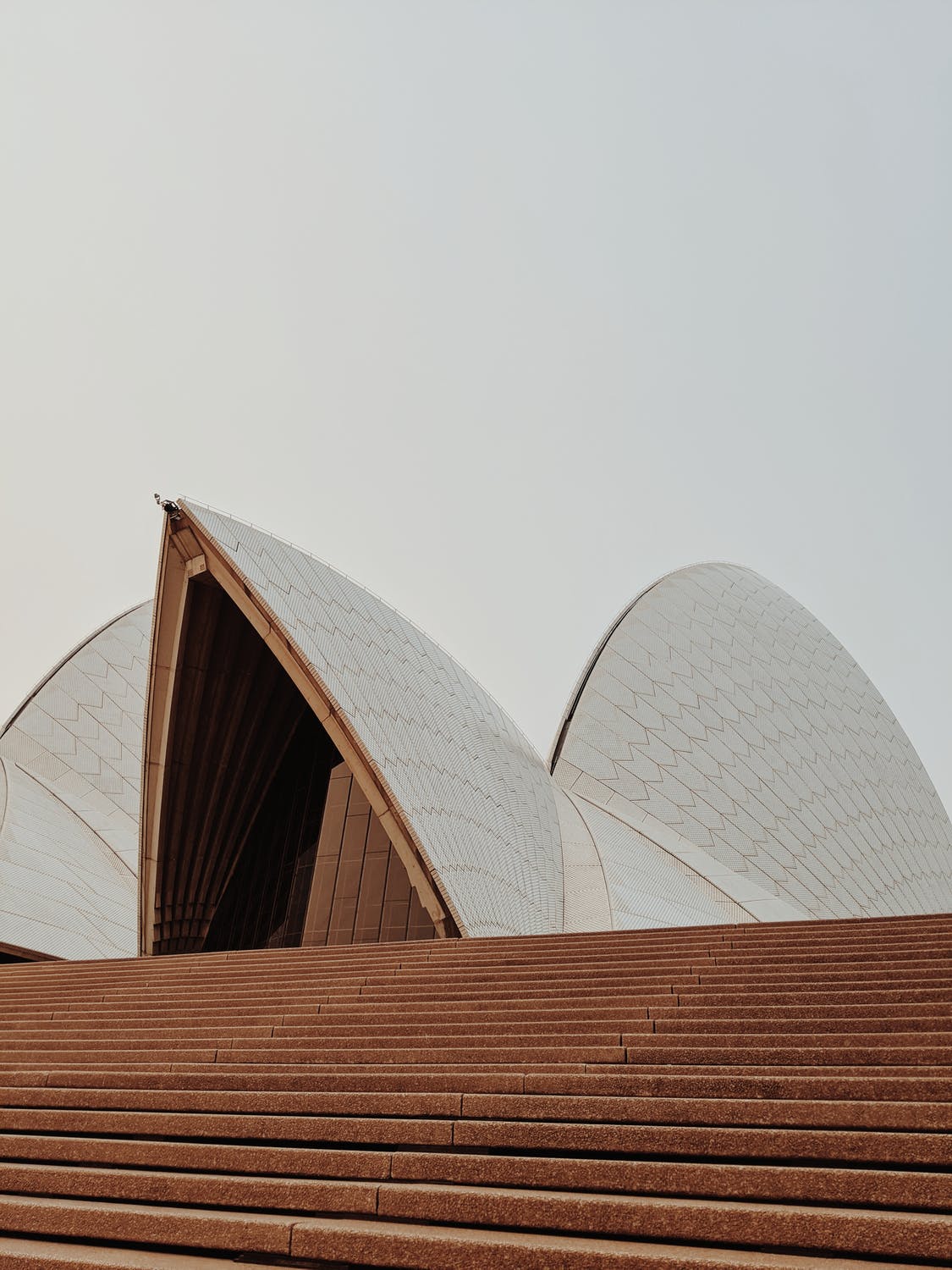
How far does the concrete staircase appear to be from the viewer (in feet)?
6.85

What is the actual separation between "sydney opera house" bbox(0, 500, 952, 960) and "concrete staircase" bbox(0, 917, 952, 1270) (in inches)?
238

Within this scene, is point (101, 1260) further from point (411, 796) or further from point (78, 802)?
point (78, 802)

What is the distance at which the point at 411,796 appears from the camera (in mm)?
11016

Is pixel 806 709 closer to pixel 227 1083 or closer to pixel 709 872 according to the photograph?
pixel 709 872

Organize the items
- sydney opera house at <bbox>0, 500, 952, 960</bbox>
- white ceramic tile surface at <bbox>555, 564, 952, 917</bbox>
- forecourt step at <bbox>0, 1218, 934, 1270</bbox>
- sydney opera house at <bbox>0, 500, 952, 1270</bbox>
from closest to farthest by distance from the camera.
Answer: forecourt step at <bbox>0, 1218, 934, 1270</bbox>
sydney opera house at <bbox>0, 500, 952, 1270</bbox>
sydney opera house at <bbox>0, 500, 952, 960</bbox>
white ceramic tile surface at <bbox>555, 564, 952, 917</bbox>

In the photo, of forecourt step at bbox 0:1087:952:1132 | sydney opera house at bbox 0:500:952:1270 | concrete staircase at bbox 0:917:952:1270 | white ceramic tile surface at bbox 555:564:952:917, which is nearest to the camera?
concrete staircase at bbox 0:917:952:1270

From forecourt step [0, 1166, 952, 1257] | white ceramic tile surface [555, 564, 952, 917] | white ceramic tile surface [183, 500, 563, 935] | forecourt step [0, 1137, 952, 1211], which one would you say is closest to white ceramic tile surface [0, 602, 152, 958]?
white ceramic tile surface [183, 500, 563, 935]

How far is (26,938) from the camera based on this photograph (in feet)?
46.3

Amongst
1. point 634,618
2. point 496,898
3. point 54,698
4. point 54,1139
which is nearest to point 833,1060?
point 54,1139

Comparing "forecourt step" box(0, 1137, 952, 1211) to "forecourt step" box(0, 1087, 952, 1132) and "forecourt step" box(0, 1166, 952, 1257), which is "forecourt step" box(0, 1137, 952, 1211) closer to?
"forecourt step" box(0, 1166, 952, 1257)

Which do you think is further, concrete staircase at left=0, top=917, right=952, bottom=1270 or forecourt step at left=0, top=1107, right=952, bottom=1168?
forecourt step at left=0, top=1107, right=952, bottom=1168

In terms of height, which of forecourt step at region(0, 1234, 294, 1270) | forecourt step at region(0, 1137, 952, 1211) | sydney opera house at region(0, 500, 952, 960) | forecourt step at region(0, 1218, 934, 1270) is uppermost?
sydney opera house at region(0, 500, 952, 960)

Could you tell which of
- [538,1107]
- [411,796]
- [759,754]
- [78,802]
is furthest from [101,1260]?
[78,802]

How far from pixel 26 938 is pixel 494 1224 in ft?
45.3
